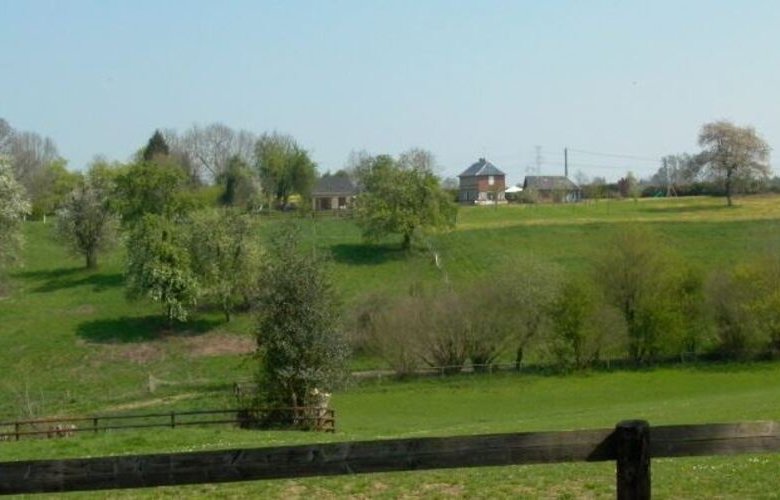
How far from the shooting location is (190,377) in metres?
60.1

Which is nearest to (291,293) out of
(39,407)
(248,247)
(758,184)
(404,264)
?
(39,407)

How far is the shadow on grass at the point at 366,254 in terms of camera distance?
86625 mm

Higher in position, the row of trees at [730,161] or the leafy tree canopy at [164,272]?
the row of trees at [730,161]

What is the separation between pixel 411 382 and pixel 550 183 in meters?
112

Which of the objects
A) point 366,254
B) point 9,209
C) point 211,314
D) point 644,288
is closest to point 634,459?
point 9,209

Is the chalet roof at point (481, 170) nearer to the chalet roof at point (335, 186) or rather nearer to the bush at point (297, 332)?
the chalet roof at point (335, 186)

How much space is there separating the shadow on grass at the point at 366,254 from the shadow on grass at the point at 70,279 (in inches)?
717

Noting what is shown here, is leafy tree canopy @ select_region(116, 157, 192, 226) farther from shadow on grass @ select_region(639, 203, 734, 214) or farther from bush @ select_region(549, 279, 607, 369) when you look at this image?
shadow on grass @ select_region(639, 203, 734, 214)

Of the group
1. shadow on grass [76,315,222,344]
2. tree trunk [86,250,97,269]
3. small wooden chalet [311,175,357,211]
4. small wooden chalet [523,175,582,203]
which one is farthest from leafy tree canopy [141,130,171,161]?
shadow on grass [76,315,222,344]

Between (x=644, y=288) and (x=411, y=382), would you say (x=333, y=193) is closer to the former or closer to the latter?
(x=644, y=288)

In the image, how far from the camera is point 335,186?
150m

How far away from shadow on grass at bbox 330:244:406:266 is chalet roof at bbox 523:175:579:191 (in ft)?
215

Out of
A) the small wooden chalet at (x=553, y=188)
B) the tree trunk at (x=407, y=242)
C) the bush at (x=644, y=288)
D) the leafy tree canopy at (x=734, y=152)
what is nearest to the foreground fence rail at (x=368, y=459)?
the bush at (x=644, y=288)

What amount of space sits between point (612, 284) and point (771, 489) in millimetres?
51794
